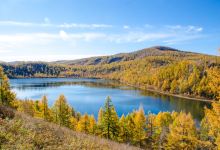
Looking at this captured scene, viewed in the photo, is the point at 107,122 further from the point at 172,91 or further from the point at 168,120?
the point at 172,91

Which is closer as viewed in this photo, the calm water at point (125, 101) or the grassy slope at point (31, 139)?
the grassy slope at point (31, 139)

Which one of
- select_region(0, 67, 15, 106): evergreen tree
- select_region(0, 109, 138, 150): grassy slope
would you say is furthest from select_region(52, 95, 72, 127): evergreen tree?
select_region(0, 109, 138, 150): grassy slope

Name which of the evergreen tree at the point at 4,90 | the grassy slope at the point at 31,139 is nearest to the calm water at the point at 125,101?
the evergreen tree at the point at 4,90

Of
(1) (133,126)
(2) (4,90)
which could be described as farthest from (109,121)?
(2) (4,90)

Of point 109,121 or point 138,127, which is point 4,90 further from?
point 138,127

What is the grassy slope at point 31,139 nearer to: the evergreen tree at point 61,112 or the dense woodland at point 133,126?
the dense woodland at point 133,126

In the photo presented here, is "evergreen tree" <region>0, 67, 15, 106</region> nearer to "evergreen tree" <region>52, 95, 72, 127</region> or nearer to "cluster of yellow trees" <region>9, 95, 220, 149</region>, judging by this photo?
"cluster of yellow trees" <region>9, 95, 220, 149</region>

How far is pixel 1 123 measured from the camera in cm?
725

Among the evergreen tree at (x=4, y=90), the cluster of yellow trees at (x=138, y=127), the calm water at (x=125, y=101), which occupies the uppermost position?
the evergreen tree at (x=4, y=90)

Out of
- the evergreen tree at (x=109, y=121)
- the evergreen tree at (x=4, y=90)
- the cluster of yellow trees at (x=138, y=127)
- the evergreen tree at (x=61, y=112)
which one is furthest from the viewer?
the evergreen tree at (x=61, y=112)

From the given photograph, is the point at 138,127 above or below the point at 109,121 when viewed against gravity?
below

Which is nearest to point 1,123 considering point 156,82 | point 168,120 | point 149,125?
point 149,125

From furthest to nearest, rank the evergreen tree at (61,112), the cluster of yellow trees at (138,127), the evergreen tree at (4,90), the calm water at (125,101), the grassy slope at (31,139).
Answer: the calm water at (125,101), the evergreen tree at (61,112), the evergreen tree at (4,90), the cluster of yellow trees at (138,127), the grassy slope at (31,139)

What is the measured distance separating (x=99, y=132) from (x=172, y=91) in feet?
314
